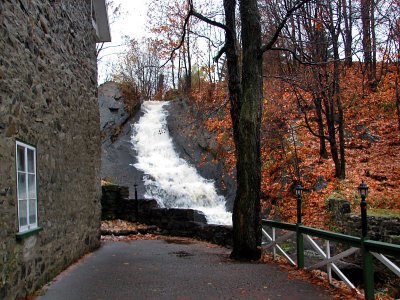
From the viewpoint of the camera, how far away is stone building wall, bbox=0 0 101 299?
217 inches

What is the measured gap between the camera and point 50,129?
24.6 ft

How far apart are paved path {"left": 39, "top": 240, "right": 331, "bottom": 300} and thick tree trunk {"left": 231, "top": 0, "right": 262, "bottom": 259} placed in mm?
630

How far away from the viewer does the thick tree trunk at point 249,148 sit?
949cm

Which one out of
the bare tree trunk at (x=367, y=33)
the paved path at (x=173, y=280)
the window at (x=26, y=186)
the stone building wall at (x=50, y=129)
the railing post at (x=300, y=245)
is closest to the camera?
the stone building wall at (x=50, y=129)

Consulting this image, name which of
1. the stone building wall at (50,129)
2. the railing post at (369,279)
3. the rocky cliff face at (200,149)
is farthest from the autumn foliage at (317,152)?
the railing post at (369,279)

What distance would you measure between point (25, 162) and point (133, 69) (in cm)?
3282

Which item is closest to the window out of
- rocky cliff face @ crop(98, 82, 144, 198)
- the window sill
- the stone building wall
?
the window sill

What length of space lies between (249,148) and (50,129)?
4213 millimetres

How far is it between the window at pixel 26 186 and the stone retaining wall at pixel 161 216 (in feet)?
22.7

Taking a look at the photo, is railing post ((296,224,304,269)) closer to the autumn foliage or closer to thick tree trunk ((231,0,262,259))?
thick tree trunk ((231,0,262,259))

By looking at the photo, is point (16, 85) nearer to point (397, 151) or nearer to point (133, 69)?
point (397, 151)

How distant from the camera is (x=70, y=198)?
8.86m

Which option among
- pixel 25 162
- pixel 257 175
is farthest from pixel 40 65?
pixel 257 175

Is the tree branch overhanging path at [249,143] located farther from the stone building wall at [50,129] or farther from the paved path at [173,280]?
the stone building wall at [50,129]
